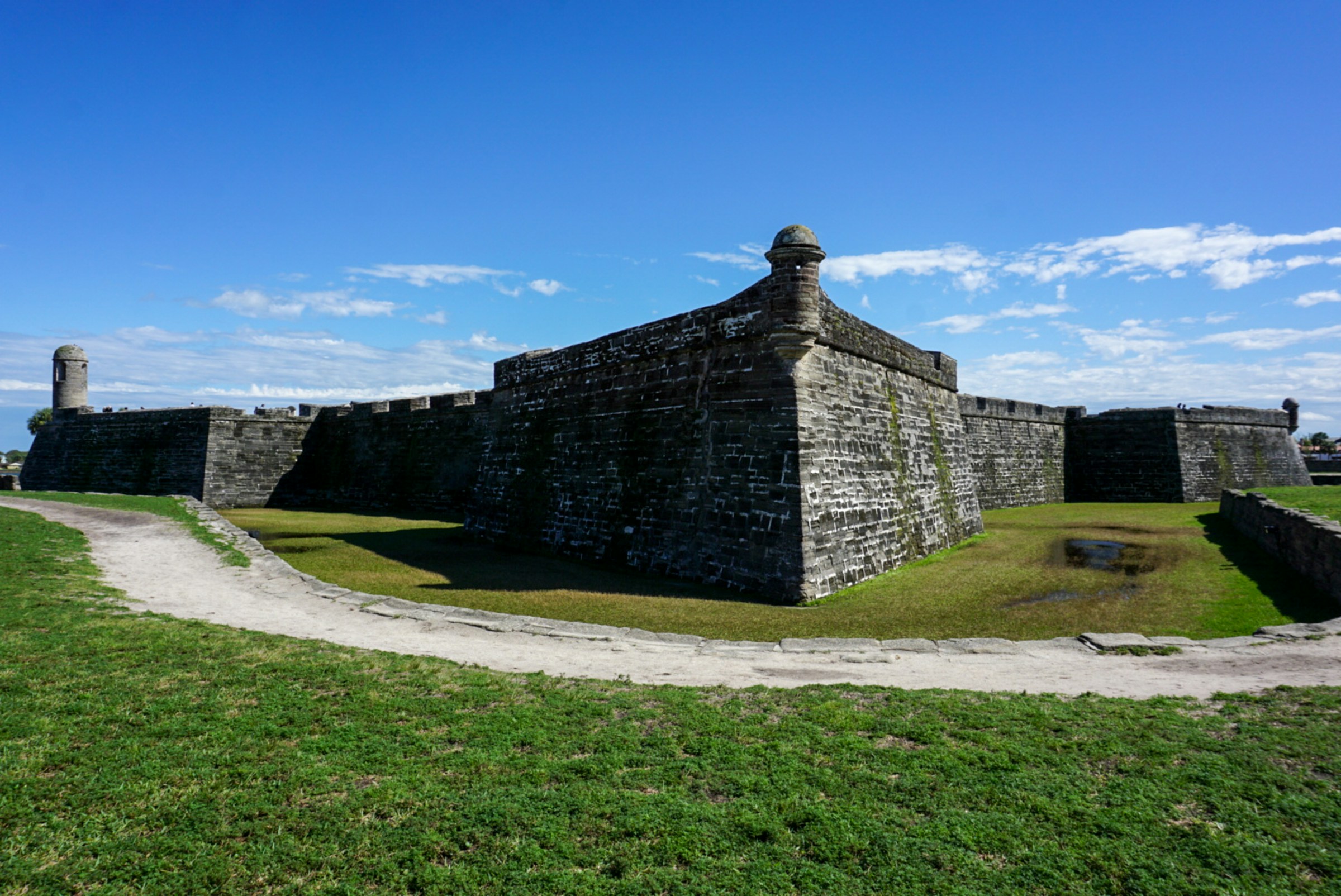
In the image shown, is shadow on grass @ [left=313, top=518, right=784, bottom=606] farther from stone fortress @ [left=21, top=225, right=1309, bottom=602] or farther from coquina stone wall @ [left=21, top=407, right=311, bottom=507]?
coquina stone wall @ [left=21, top=407, right=311, bottom=507]

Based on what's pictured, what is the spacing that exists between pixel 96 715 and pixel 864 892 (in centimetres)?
523

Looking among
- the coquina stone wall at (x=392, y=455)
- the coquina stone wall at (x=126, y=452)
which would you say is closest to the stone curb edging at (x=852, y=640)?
the coquina stone wall at (x=392, y=455)

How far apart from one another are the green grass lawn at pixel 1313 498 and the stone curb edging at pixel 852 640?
8.35 metres

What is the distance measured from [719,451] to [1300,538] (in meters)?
10.5

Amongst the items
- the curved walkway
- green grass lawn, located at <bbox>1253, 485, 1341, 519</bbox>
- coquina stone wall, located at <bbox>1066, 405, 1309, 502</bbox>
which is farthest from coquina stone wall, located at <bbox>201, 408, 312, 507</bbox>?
coquina stone wall, located at <bbox>1066, 405, 1309, 502</bbox>

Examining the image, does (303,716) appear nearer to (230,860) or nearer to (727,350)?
(230,860)

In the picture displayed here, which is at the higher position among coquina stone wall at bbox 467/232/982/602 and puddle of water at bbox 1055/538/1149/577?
coquina stone wall at bbox 467/232/982/602

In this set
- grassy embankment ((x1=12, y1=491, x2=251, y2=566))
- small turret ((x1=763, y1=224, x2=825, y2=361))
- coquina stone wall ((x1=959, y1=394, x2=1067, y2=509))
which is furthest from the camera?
coquina stone wall ((x1=959, y1=394, x2=1067, y2=509))

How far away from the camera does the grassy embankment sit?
43.2ft

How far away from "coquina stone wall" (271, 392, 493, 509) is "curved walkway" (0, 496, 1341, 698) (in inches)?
573

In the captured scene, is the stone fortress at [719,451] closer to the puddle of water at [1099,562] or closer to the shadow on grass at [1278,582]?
the puddle of water at [1099,562]

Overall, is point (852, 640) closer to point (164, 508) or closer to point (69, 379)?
point (164, 508)

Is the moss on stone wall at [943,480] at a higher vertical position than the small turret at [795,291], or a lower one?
lower

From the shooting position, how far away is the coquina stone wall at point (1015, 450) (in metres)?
27.2
